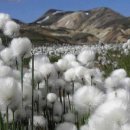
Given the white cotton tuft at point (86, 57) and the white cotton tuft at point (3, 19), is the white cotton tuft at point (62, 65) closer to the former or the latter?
the white cotton tuft at point (86, 57)

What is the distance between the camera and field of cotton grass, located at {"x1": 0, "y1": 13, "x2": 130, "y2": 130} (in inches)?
115

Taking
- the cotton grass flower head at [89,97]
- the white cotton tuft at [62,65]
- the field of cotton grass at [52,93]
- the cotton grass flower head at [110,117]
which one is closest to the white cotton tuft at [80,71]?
the field of cotton grass at [52,93]

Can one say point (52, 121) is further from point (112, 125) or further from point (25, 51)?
point (112, 125)

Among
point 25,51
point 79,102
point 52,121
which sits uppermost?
point 25,51

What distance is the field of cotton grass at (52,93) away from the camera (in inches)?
115

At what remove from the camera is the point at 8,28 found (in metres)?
4.29

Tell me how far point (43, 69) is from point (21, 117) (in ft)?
2.85

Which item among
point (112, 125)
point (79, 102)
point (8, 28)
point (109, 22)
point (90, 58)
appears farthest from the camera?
point (109, 22)

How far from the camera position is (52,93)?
403 cm

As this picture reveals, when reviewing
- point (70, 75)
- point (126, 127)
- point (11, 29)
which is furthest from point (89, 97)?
point (11, 29)

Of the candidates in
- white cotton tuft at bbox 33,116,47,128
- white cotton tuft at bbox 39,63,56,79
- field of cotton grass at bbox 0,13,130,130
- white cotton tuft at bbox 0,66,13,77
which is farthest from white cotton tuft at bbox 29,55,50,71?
white cotton tuft at bbox 33,116,47,128

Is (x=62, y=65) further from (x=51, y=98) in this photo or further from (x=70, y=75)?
(x=51, y=98)

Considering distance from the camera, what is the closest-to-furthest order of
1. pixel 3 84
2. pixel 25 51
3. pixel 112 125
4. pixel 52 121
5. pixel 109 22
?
pixel 112 125
pixel 3 84
pixel 25 51
pixel 52 121
pixel 109 22

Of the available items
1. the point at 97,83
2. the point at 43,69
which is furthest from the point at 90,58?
the point at 43,69
